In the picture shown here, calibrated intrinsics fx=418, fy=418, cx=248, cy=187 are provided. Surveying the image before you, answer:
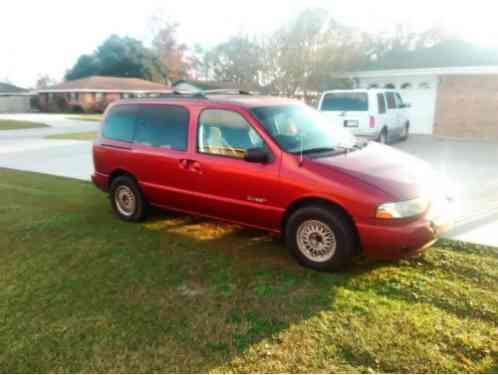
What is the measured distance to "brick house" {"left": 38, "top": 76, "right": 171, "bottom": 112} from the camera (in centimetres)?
4597

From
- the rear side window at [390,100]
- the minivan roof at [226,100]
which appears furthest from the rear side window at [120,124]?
the rear side window at [390,100]

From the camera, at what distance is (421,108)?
17031 millimetres

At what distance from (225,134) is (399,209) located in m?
2.17

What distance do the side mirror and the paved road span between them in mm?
2700

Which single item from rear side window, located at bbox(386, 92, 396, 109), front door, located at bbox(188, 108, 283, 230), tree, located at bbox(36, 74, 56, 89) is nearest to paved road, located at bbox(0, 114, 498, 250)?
rear side window, located at bbox(386, 92, 396, 109)

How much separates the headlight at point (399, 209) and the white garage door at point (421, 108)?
14193 millimetres

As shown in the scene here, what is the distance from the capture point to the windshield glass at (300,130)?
4.73 m

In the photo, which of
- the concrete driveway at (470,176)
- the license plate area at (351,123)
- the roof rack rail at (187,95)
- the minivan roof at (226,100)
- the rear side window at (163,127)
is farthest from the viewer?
the license plate area at (351,123)

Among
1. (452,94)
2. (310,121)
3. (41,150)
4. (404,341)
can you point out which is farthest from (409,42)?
(404,341)

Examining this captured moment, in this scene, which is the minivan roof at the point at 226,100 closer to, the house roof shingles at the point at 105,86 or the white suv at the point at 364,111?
→ the white suv at the point at 364,111

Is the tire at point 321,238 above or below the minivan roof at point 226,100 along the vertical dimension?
below

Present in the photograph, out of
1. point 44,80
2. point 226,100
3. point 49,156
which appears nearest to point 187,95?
point 226,100

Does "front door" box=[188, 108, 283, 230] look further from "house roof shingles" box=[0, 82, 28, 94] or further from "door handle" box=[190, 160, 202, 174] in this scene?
"house roof shingles" box=[0, 82, 28, 94]

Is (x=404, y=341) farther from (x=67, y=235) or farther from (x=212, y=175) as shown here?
(x=67, y=235)
